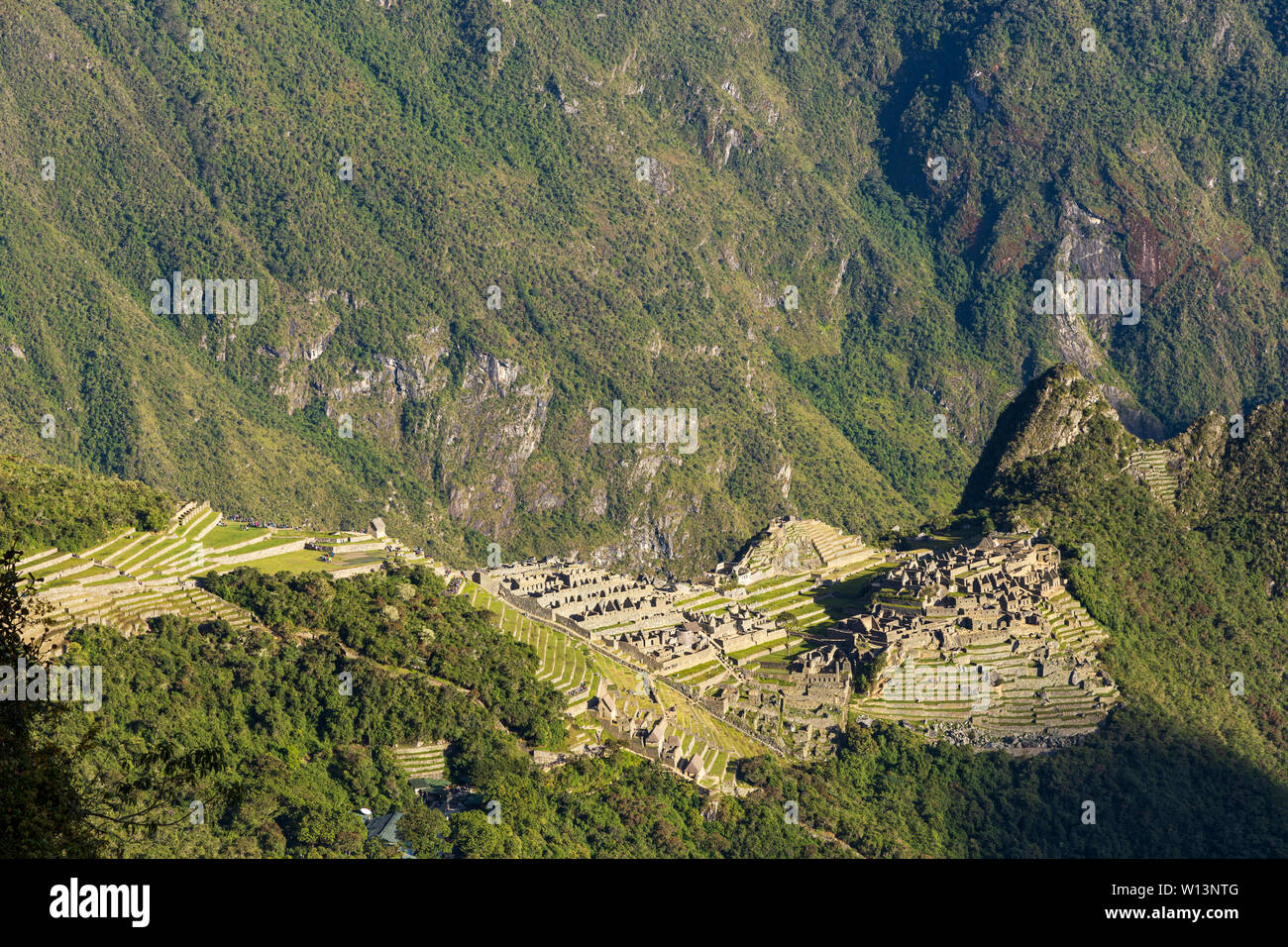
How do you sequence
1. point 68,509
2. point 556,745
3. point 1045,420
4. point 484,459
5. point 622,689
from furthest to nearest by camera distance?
1. point 484,459
2. point 1045,420
3. point 68,509
4. point 622,689
5. point 556,745

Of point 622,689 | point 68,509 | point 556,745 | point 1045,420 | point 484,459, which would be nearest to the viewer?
point 556,745

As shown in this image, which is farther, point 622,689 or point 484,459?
point 484,459

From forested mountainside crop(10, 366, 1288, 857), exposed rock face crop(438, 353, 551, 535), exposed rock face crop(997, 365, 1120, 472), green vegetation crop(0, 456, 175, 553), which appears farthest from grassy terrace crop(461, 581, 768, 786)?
exposed rock face crop(438, 353, 551, 535)

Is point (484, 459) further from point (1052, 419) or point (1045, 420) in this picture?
point (1052, 419)

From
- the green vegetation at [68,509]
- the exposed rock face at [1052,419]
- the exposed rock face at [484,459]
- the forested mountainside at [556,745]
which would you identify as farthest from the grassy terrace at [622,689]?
the exposed rock face at [484,459]

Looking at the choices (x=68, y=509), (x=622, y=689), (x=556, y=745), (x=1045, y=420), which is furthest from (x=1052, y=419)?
(x=68, y=509)

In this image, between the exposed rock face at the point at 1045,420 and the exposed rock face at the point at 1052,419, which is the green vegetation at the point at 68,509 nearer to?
the exposed rock face at the point at 1045,420

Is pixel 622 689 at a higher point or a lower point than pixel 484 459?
lower

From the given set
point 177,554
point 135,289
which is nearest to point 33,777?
point 177,554
